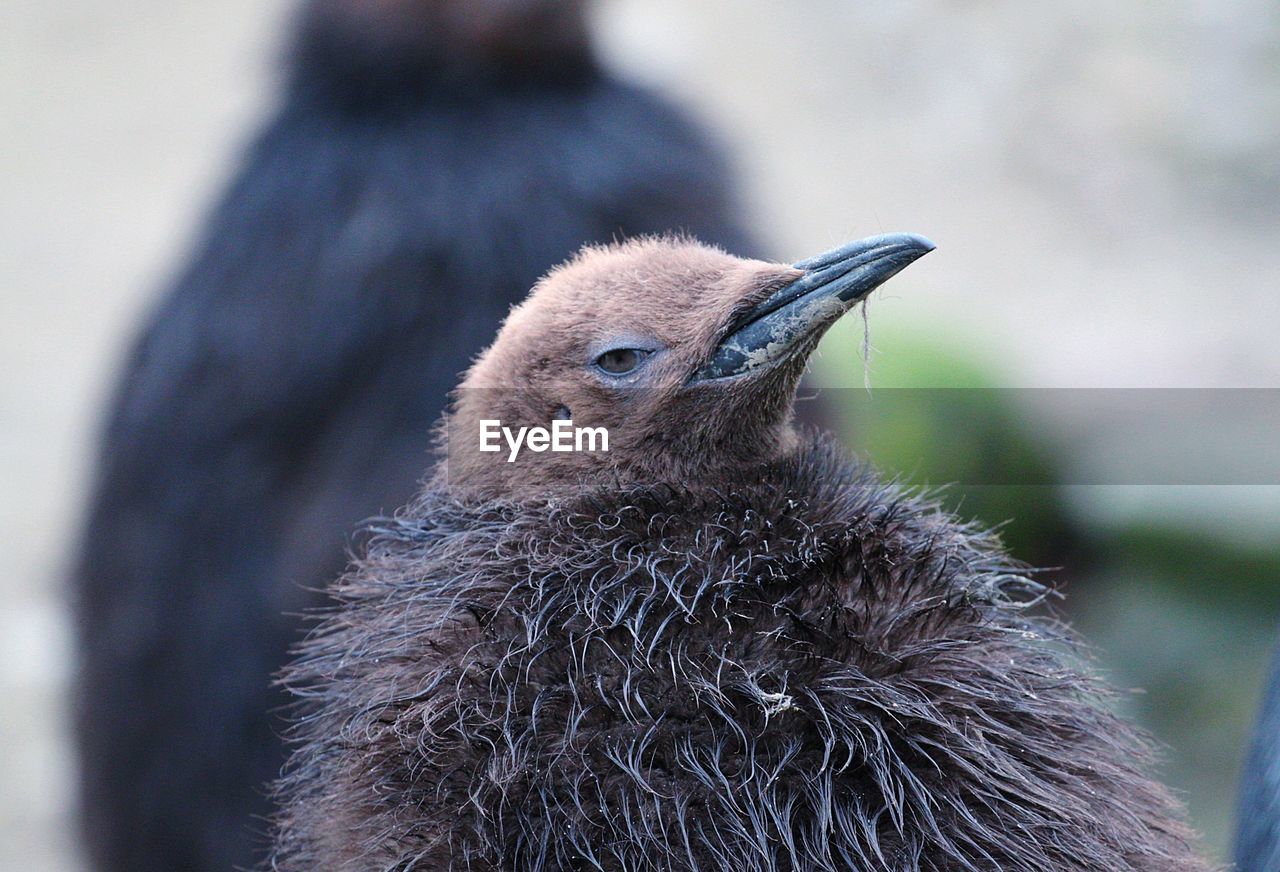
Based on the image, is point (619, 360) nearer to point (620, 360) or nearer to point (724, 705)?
point (620, 360)

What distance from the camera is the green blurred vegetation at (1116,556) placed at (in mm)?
2715

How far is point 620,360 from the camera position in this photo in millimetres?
978

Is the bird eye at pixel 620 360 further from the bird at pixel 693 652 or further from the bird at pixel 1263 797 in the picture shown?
the bird at pixel 1263 797

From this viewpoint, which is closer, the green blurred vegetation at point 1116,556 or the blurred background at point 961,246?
the green blurred vegetation at point 1116,556

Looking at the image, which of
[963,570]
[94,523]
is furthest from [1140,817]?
[94,523]

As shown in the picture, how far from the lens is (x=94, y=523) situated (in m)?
2.01

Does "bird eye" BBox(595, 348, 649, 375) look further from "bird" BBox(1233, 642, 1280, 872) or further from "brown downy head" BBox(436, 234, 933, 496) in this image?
"bird" BBox(1233, 642, 1280, 872)

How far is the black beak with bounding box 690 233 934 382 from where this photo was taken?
0.90 metres

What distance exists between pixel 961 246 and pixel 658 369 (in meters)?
4.19

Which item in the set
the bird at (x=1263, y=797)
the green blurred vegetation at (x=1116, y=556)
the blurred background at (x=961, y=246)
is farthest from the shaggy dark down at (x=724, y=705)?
the green blurred vegetation at (x=1116, y=556)

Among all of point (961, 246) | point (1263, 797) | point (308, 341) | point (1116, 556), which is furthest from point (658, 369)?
point (961, 246)

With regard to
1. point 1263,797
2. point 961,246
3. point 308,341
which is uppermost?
point 961,246

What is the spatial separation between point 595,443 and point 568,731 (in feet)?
0.67

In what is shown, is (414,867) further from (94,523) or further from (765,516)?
(94,523)
